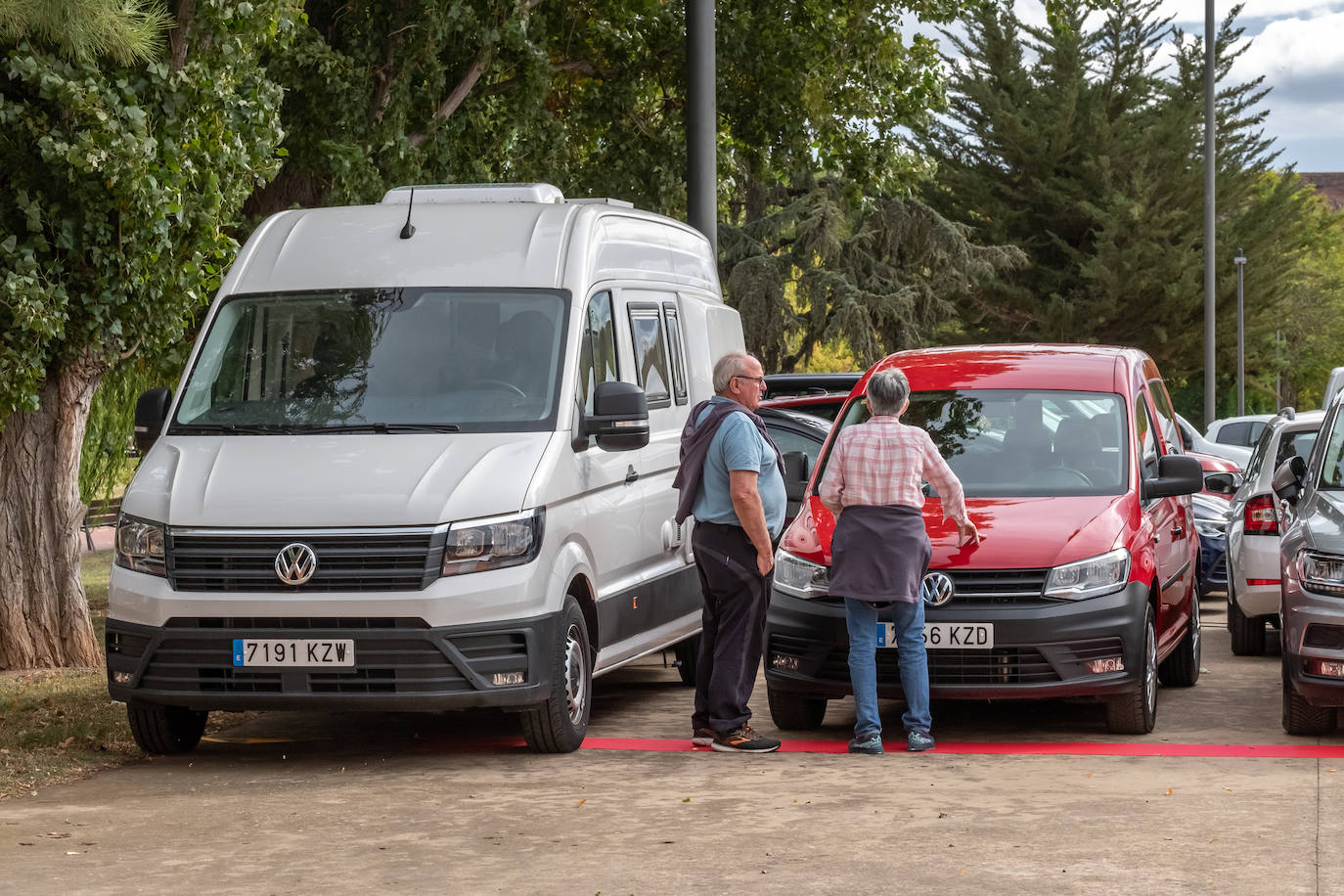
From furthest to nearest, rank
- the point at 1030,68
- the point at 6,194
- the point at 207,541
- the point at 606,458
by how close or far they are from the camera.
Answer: the point at 1030,68 → the point at 6,194 → the point at 606,458 → the point at 207,541

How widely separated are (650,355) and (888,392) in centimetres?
198

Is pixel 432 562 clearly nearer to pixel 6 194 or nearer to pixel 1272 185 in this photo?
pixel 6 194

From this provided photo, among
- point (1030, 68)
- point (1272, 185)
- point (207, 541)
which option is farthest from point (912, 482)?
point (1272, 185)

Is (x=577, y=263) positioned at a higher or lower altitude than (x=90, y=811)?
higher

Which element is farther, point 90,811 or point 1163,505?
point 1163,505

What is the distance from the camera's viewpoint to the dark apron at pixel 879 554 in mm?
8281

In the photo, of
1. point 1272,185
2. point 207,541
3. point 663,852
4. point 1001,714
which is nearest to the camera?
point 663,852

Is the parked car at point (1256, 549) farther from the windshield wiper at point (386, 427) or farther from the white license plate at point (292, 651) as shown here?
the white license plate at point (292, 651)

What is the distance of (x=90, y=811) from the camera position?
7531 millimetres

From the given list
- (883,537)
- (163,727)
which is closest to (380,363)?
(163,727)

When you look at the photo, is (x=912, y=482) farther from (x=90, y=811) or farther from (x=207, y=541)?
(x=90, y=811)

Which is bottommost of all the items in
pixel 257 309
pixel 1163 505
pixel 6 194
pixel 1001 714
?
pixel 1001 714

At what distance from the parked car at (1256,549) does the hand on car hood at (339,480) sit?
535 centimetres

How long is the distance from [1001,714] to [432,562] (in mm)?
3463
